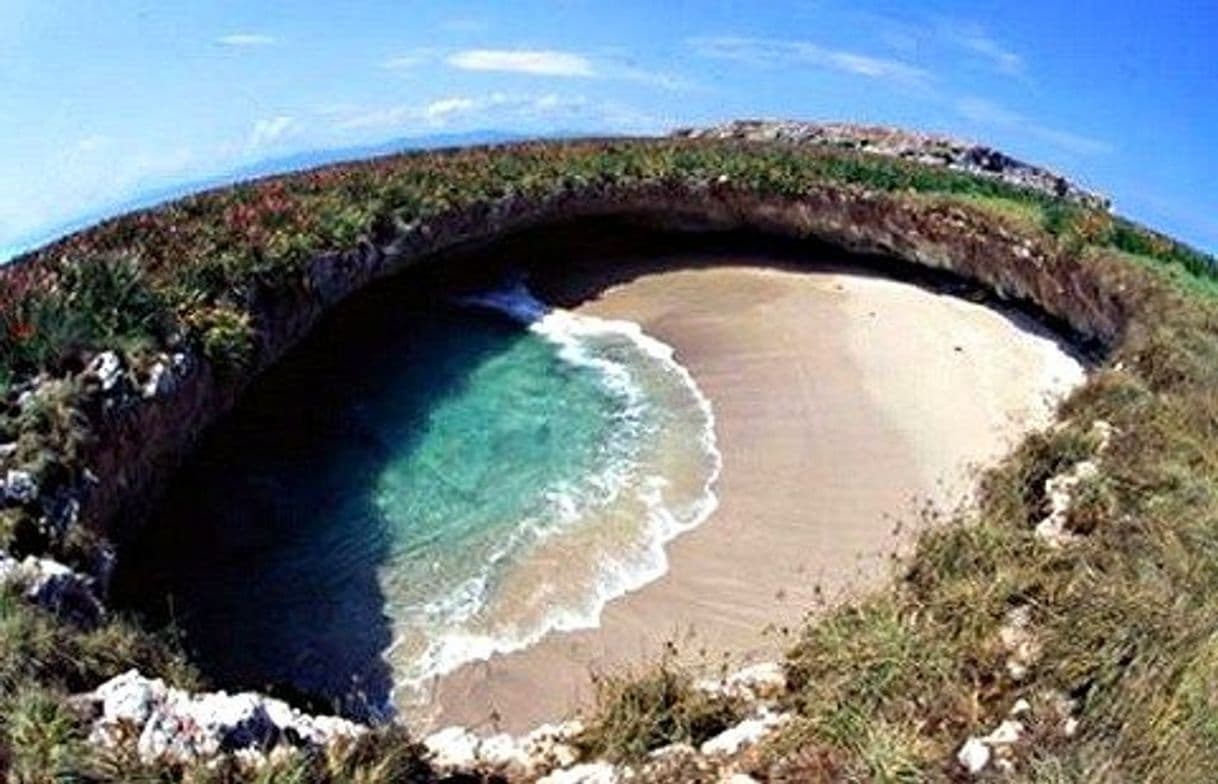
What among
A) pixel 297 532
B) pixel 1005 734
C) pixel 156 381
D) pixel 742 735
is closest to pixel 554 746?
pixel 742 735

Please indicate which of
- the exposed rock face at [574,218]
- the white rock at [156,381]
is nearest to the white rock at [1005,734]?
the exposed rock face at [574,218]

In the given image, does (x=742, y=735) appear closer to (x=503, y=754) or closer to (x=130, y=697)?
(x=503, y=754)

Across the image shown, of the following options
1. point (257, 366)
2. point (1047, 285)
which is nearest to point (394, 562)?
Answer: point (257, 366)

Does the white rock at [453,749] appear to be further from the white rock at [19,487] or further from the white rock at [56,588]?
the white rock at [19,487]

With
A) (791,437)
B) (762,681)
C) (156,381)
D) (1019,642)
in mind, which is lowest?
(762,681)

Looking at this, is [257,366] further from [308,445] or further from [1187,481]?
[1187,481]

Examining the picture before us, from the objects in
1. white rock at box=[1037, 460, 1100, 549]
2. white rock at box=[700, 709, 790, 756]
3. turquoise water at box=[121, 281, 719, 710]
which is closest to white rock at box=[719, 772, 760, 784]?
white rock at box=[700, 709, 790, 756]
